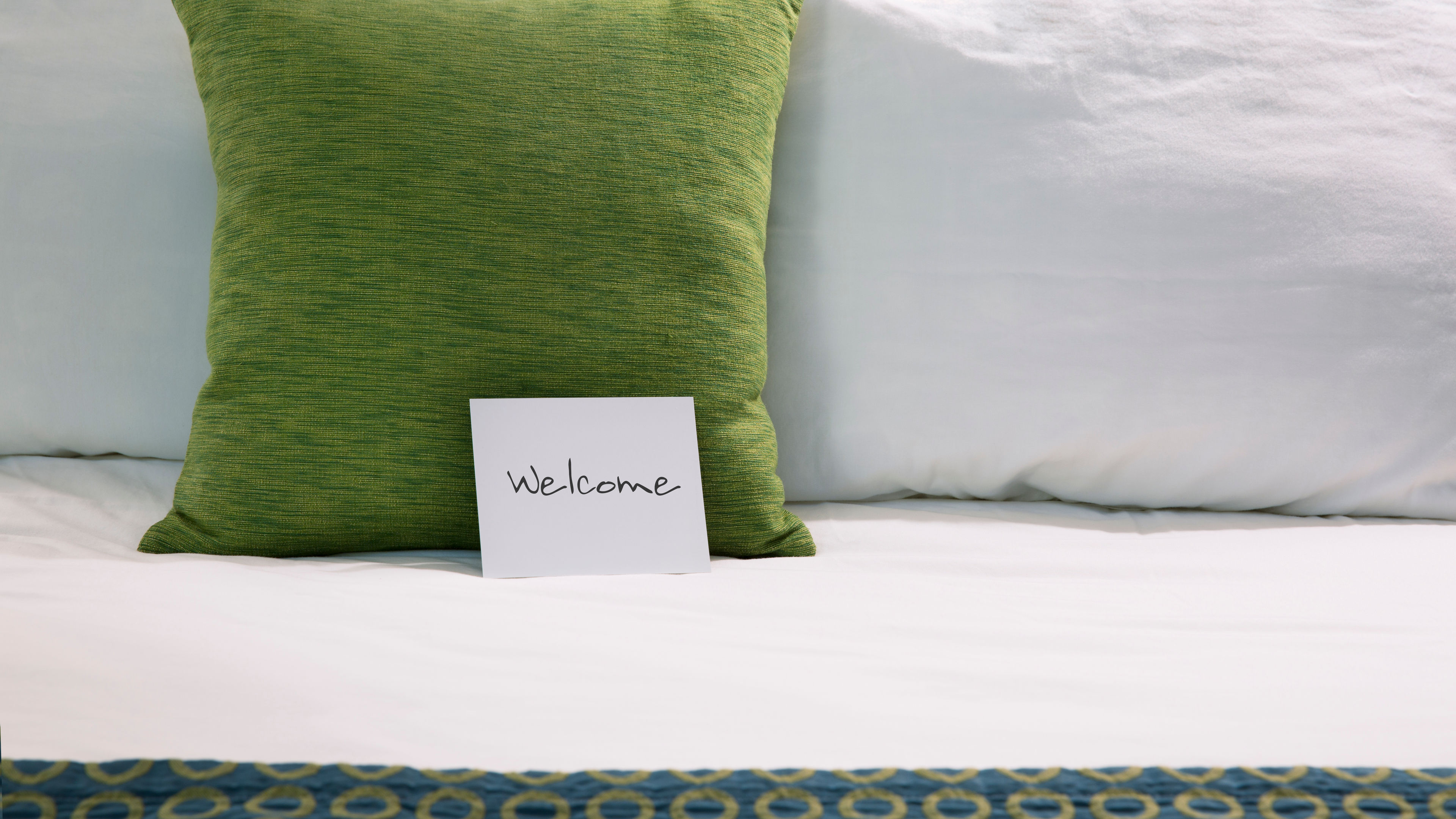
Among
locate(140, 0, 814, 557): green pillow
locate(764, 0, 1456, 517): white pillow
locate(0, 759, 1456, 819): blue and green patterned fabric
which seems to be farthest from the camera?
locate(764, 0, 1456, 517): white pillow

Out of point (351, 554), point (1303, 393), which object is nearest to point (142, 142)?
point (351, 554)

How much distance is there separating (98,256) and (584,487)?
576 millimetres

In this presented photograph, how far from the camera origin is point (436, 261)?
0.77 metres

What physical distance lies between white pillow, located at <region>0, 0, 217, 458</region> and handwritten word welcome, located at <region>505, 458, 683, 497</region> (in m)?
0.42

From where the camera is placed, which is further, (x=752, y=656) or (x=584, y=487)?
(x=584, y=487)

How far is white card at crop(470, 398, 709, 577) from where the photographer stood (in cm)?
76

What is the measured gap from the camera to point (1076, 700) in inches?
21.2

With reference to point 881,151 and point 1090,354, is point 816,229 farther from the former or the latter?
point 1090,354

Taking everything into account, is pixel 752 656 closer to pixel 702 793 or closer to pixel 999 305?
pixel 702 793

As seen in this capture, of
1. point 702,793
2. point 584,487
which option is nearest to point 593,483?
point 584,487

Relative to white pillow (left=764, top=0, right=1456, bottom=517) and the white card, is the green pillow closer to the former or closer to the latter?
the white card

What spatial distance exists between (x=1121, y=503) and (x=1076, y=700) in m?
0.48

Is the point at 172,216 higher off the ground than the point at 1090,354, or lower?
higher

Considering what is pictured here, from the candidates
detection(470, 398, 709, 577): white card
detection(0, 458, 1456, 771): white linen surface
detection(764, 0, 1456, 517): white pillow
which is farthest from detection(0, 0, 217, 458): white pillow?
detection(764, 0, 1456, 517): white pillow
